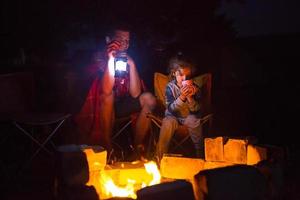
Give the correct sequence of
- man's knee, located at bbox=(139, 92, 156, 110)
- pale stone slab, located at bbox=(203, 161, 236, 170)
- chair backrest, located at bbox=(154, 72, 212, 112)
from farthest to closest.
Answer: chair backrest, located at bbox=(154, 72, 212, 112) < man's knee, located at bbox=(139, 92, 156, 110) < pale stone slab, located at bbox=(203, 161, 236, 170)

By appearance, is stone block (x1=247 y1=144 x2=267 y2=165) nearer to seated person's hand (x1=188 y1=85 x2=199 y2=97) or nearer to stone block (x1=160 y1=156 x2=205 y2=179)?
stone block (x1=160 y1=156 x2=205 y2=179)

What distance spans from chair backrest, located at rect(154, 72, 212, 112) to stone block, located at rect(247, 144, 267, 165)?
1312 mm

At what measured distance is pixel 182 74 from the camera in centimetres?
446

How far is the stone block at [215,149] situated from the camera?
3.65 metres

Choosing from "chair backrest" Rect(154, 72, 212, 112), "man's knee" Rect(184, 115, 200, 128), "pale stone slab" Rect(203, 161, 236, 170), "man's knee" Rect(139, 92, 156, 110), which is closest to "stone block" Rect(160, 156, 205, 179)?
"pale stone slab" Rect(203, 161, 236, 170)

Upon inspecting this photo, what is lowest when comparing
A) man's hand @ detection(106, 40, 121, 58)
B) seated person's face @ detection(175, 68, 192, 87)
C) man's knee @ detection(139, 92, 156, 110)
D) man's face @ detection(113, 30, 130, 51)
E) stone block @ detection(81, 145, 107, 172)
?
stone block @ detection(81, 145, 107, 172)

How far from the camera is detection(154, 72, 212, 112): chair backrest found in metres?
4.77

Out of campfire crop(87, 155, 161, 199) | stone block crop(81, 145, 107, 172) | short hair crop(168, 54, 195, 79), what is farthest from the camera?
short hair crop(168, 54, 195, 79)

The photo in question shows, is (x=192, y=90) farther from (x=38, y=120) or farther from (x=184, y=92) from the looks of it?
(x=38, y=120)

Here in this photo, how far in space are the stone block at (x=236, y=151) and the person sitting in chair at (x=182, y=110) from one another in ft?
2.03

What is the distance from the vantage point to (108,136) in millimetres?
4336

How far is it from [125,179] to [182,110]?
40.8 inches

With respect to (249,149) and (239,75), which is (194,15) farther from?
(249,149)

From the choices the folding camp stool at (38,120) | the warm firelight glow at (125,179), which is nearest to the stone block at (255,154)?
the warm firelight glow at (125,179)
